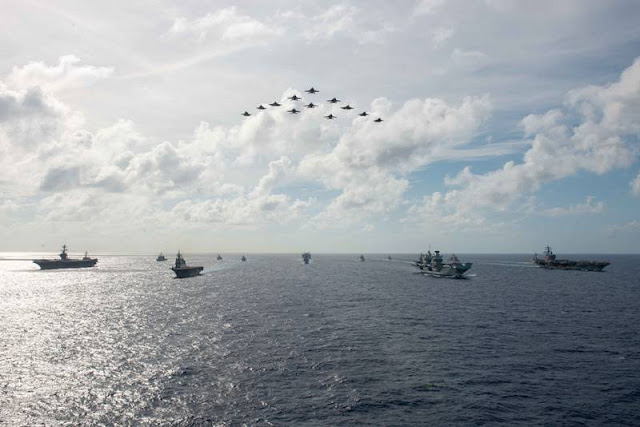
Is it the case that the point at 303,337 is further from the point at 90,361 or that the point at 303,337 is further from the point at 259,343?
the point at 90,361

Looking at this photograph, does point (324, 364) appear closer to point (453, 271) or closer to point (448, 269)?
point (453, 271)

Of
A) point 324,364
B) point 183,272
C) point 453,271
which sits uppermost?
point 453,271

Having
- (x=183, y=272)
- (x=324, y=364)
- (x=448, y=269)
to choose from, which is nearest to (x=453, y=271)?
(x=448, y=269)

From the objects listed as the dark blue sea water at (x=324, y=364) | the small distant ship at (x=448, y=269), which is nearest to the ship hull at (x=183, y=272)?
the dark blue sea water at (x=324, y=364)

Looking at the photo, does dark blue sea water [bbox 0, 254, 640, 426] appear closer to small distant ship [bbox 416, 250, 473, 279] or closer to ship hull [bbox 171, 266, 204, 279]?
small distant ship [bbox 416, 250, 473, 279]

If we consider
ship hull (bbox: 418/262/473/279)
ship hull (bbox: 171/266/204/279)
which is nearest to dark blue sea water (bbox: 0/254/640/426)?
ship hull (bbox: 418/262/473/279)

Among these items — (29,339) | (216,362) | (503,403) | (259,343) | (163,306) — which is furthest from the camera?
(163,306)

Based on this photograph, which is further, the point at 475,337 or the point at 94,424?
the point at 475,337

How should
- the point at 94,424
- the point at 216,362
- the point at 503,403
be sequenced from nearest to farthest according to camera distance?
1. the point at 94,424
2. the point at 503,403
3. the point at 216,362

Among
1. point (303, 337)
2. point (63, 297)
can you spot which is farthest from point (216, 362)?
point (63, 297)
